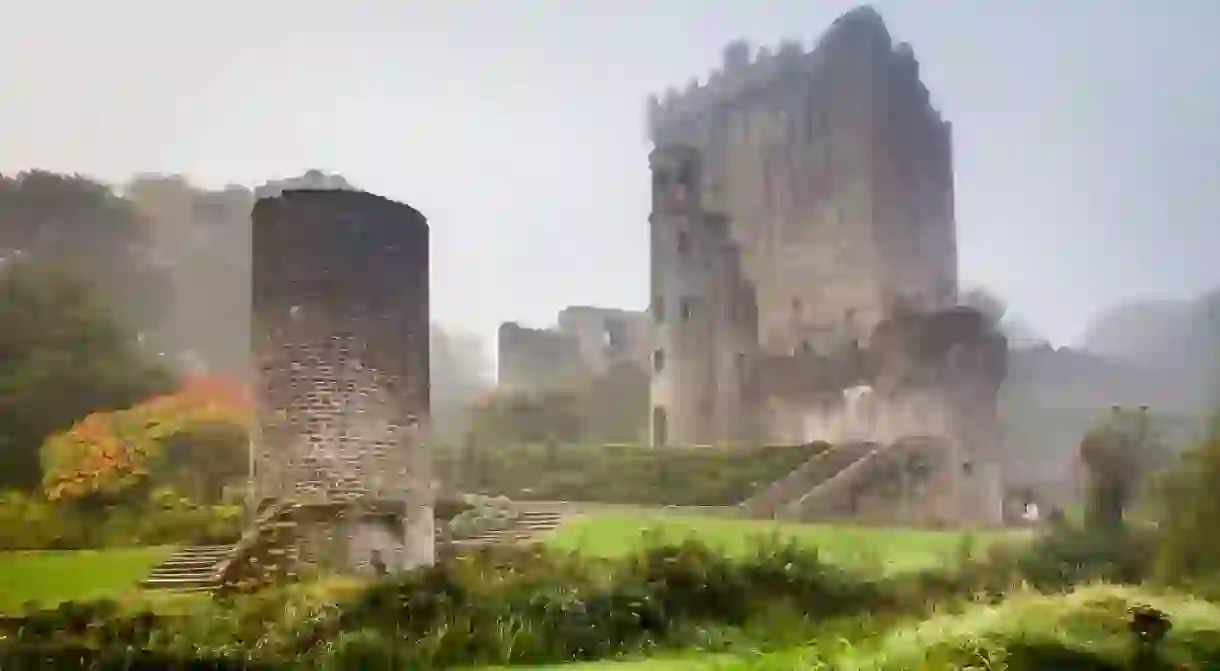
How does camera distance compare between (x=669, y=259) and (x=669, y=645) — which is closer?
(x=669, y=645)

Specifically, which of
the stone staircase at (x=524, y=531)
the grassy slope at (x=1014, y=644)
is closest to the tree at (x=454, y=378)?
the stone staircase at (x=524, y=531)

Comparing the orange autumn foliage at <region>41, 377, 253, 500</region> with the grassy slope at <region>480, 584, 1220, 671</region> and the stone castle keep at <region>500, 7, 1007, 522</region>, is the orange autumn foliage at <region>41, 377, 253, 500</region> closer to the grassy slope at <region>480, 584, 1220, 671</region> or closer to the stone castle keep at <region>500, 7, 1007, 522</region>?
the grassy slope at <region>480, 584, 1220, 671</region>

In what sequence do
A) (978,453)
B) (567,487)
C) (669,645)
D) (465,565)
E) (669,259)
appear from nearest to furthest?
1. (669,645)
2. (465,565)
3. (567,487)
4. (978,453)
5. (669,259)

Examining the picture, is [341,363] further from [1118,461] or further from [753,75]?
[753,75]

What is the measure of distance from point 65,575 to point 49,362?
4.92 feet

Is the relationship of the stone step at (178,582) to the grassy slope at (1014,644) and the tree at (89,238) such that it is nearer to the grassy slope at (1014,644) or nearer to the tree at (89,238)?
the tree at (89,238)

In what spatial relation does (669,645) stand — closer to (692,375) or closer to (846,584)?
(846,584)

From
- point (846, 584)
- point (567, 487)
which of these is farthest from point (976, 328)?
point (846, 584)

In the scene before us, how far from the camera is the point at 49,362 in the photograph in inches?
310

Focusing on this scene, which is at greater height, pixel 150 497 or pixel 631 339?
pixel 631 339

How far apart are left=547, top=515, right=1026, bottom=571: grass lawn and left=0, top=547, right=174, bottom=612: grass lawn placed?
3223mm

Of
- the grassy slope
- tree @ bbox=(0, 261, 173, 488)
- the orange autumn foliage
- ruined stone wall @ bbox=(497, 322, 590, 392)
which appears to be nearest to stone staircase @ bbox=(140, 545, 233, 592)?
the orange autumn foliage

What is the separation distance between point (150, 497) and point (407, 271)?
259cm

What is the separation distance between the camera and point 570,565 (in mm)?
8406
